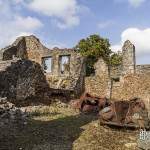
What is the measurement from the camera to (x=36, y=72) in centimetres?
2086

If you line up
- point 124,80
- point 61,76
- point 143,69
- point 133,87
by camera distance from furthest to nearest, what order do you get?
1. point 61,76
2. point 124,80
3. point 143,69
4. point 133,87

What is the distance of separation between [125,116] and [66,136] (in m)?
2.53

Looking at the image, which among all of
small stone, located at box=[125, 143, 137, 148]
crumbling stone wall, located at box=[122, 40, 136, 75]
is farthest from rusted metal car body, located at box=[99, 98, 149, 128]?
crumbling stone wall, located at box=[122, 40, 136, 75]

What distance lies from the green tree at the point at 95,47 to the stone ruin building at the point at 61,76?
112 inches

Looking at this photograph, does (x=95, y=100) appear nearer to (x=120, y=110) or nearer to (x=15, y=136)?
(x=120, y=110)

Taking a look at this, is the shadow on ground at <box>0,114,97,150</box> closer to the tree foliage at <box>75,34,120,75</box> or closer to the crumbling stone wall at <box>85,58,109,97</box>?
the crumbling stone wall at <box>85,58,109,97</box>

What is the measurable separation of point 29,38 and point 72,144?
24.0 meters

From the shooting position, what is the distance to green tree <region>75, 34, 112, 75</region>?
37.0 metres

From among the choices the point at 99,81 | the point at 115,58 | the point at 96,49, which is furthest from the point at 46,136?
the point at 115,58

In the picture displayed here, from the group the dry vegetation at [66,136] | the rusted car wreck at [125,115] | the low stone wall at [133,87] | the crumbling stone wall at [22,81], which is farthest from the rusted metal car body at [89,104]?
the low stone wall at [133,87]

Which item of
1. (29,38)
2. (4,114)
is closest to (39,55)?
(29,38)

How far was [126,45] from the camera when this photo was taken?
85.9ft

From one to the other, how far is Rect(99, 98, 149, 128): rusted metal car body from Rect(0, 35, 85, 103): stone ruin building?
23.3 ft

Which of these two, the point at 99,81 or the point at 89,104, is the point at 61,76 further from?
the point at 89,104
